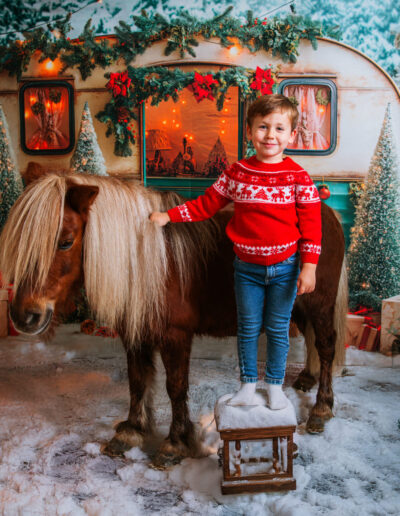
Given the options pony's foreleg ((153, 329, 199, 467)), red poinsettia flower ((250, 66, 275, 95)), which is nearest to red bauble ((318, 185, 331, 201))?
red poinsettia flower ((250, 66, 275, 95))

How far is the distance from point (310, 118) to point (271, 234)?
221cm

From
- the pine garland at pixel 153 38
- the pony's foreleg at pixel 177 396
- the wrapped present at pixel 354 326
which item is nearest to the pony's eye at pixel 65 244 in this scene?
the pony's foreleg at pixel 177 396

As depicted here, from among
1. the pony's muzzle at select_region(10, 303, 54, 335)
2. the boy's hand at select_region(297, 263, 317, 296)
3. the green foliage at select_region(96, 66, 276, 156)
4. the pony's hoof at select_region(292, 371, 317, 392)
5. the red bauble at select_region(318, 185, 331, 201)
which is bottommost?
the pony's hoof at select_region(292, 371, 317, 392)

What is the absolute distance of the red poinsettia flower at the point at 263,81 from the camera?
12.3ft

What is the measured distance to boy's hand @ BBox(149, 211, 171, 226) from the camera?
87.9 inches

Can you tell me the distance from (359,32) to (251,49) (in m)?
0.91

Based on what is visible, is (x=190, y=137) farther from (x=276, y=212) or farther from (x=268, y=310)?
(x=268, y=310)

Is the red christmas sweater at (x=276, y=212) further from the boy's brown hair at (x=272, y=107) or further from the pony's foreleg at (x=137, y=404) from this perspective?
the pony's foreleg at (x=137, y=404)

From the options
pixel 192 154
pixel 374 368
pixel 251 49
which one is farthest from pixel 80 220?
pixel 374 368

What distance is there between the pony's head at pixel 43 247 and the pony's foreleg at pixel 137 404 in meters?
0.63

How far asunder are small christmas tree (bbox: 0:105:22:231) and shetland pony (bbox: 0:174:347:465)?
216cm

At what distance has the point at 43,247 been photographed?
197 centimetres

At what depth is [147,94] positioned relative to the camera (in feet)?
12.7

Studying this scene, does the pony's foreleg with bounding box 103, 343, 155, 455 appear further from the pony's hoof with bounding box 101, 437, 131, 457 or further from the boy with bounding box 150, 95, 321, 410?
the boy with bounding box 150, 95, 321, 410
